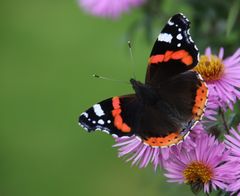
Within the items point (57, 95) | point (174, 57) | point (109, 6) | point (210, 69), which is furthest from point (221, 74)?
point (57, 95)

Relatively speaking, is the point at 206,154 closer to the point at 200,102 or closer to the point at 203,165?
the point at 203,165

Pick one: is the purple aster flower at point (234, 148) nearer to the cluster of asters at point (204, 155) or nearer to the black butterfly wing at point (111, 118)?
the cluster of asters at point (204, 155)

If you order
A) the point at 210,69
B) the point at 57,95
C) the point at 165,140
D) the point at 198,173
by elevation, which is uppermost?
the point at 57,95

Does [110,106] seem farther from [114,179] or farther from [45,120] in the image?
[45,120]

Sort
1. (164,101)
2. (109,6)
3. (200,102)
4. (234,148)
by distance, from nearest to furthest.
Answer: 1. (234,148)
2. (200,102)
3. (164,101)
4. (109,6)

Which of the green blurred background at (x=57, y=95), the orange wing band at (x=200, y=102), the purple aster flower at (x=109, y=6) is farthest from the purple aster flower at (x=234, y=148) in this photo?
the green blurred background at (x=57, y=95)

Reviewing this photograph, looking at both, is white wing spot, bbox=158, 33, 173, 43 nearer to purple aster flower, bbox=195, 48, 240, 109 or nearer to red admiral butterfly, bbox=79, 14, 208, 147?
red admiral butterfly, bbox=79, 14, 208, 147
